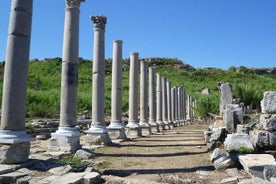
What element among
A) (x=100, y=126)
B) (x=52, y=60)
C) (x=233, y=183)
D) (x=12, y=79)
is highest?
→ (x=52, y=60)

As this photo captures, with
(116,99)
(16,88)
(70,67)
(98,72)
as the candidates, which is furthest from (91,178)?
(116,99)

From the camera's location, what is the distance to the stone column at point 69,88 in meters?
11.6

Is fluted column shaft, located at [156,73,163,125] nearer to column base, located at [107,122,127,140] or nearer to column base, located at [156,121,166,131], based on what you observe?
column base, located at [156,121,166,131]

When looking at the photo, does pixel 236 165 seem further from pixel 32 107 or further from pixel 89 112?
pixel 89 112

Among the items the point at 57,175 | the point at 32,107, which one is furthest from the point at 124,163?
the point at 32,107

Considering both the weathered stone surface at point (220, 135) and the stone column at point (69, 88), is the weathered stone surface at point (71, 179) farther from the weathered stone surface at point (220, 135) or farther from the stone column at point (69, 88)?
the weathered stone surface at point (220, 135)

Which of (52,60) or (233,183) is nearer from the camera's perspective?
(233,183)

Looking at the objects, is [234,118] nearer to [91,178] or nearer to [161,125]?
[91,178]

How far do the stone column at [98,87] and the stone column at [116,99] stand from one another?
1.97 meters

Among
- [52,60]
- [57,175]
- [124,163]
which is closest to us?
[57,175]

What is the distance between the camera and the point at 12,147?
328 inches

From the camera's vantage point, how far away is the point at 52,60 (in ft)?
301

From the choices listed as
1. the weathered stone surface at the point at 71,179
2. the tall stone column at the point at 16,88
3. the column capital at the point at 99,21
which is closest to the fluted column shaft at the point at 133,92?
the column capital at the point at 99,21

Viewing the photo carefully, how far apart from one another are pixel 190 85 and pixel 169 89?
42.4m
